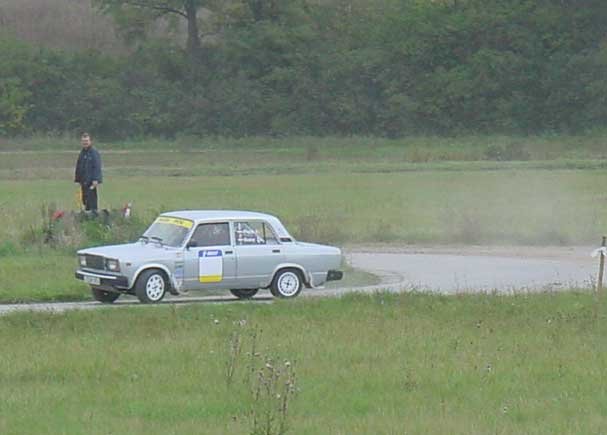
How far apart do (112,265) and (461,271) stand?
8156 mm

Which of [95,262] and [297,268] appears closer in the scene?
[95,262]

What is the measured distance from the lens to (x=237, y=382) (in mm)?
13617

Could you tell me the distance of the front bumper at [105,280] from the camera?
68.2 feet

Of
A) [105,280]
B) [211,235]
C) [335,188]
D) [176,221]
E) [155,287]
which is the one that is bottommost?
[335,188]

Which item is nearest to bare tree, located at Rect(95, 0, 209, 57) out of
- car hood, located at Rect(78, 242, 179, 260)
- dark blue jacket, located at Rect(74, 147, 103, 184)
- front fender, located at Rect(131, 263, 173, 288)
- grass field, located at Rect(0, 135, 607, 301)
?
grass field, located at Rect(0, 135, 607, 301)

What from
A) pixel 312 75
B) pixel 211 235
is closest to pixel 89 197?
pixel 211 235

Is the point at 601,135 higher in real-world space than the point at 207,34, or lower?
lower

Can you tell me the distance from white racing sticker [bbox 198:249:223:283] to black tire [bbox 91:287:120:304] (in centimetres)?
128

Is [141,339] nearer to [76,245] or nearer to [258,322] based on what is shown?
[258,322]

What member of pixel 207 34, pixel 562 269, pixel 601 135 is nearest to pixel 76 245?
pixel 562 269

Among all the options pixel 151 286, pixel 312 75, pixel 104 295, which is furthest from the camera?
pixel 312 75

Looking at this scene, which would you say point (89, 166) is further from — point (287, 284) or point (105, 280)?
point (105, 280)

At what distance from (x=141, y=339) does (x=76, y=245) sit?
1186 centimetres

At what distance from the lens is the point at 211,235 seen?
21.9m
